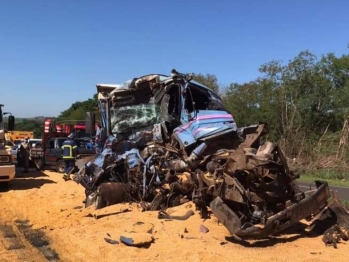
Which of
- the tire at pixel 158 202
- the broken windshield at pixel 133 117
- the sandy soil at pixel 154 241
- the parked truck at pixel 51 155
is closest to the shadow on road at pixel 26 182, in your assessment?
the parked truck at pixel 51 155

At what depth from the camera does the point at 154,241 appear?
20.3ft

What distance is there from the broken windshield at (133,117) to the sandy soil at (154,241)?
2.47 meters

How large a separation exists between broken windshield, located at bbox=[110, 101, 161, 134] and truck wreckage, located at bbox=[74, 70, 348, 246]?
2 centimetres

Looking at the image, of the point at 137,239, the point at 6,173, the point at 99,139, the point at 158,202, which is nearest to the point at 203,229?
the point at 137,239

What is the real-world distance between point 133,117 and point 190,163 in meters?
2.85

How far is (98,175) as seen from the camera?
9398mm

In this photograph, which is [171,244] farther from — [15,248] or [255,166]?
[15,248]

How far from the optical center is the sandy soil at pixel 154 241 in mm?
5574

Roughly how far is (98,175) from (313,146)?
17457 mm

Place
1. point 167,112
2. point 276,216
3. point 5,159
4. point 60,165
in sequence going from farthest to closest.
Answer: point 60,165 < point 5,159 < point 167,112 < point 276,216

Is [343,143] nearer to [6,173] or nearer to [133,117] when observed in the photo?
[133,117]

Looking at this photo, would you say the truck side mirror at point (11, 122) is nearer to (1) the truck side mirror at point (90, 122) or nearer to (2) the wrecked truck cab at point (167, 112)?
(1) the truck side mirror at point (90, 122)

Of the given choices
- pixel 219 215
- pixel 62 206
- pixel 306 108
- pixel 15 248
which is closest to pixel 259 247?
pixel 219 215

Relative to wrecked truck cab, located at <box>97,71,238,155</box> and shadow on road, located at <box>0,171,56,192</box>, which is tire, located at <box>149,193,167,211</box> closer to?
wrecked truck cab, located at <box>97,71,238,155</box>
